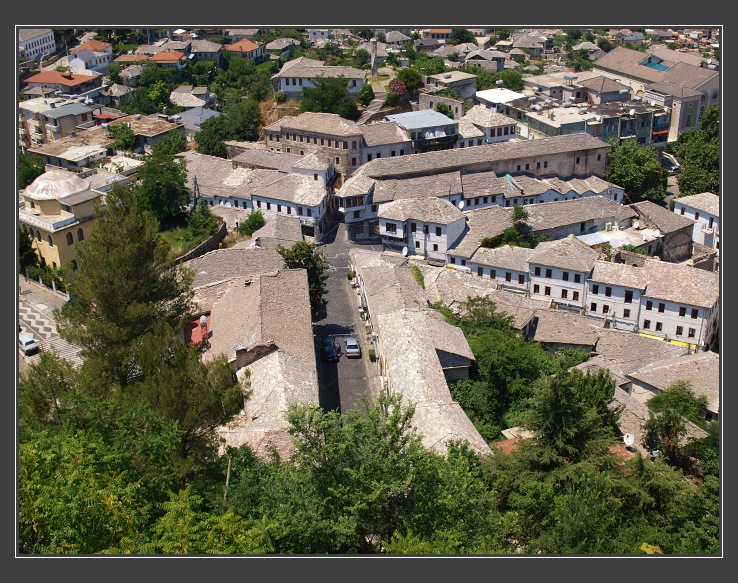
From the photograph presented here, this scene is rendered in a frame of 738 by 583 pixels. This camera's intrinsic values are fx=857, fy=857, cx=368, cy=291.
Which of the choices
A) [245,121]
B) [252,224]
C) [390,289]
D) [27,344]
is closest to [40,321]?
[27,344]

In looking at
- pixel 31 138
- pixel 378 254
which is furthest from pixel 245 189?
pixel 31 138

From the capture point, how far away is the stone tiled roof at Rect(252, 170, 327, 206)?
49375 millimetres

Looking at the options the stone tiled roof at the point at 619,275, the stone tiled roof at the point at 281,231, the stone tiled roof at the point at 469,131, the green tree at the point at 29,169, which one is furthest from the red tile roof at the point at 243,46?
the stone tiled roof at the point at 619,275

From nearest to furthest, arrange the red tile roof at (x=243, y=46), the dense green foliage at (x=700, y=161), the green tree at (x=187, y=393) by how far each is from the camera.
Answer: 1. the green tree at (x=187, y=393)
2. the dense green foliage at (x=700, y=161)
3. the red tile roof at (x=243, y=46)

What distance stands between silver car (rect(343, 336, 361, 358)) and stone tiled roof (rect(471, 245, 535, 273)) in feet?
36.1

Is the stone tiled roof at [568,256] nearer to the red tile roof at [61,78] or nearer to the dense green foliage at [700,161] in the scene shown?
the dense green foliage at [700,161]

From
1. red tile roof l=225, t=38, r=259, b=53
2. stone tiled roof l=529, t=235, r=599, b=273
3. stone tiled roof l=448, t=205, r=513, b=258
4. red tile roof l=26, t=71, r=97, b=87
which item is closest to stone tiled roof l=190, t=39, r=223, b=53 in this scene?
red tile roof l=225, t=38, r=259, b=53

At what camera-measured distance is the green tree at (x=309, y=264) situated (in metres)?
39.3

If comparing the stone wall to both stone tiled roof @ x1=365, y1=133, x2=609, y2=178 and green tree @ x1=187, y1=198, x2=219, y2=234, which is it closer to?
green tree @ x1=187, y1=198, x2=219, y2=234

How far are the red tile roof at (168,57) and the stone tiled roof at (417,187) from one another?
37294 mm

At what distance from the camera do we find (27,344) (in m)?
31.8

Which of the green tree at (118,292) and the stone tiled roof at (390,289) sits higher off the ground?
the green tree at (118,292)

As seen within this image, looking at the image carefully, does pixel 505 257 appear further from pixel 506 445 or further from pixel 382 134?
pixel 506 445

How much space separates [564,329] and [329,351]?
1144 cm
